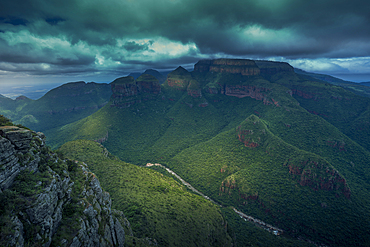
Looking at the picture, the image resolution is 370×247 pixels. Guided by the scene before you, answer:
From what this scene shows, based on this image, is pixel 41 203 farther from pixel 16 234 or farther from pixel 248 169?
pixel 248 169

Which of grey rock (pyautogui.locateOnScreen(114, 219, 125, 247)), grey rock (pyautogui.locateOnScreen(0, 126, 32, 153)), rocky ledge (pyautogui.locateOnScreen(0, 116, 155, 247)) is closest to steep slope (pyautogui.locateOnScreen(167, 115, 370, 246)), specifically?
grey rock (pyautogui.locateOnScreen(114, 219, 125, 247))

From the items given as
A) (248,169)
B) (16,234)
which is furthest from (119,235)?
(248,169)

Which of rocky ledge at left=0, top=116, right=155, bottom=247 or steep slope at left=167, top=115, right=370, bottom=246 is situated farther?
steep slope at left=167, top=115, right=370, bottom=246

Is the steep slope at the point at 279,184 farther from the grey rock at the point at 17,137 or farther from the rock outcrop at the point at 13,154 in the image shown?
the grey rock at the point at 17,137

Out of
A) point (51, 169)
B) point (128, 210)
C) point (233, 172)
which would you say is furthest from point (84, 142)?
point (233, 172)

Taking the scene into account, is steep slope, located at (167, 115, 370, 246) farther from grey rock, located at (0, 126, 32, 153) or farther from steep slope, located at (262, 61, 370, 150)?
grey rock, located at (0, 126, 32, 153)

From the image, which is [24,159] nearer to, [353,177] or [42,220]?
[42,220]
